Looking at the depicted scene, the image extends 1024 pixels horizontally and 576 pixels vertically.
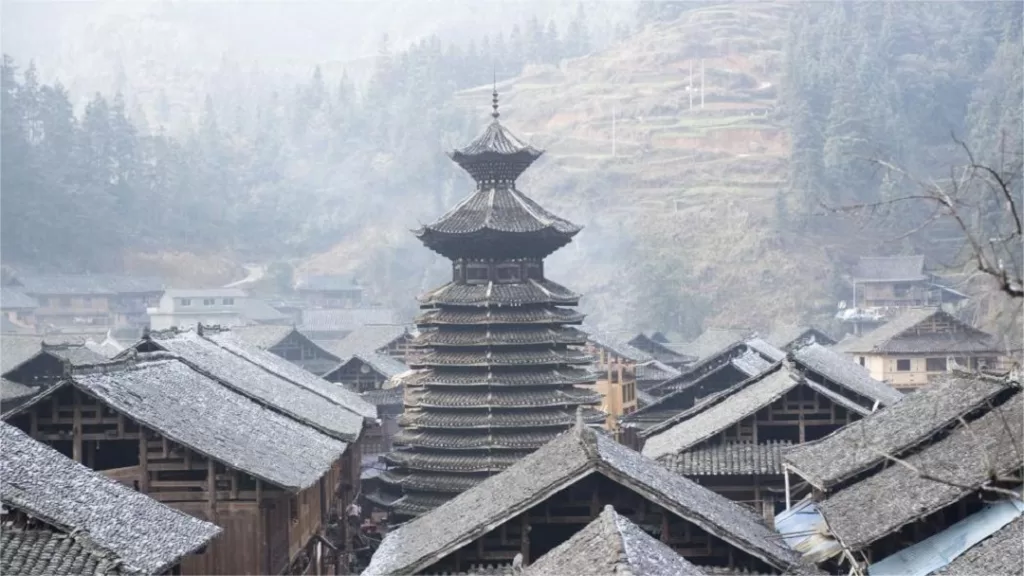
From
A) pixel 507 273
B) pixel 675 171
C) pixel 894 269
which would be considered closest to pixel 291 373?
pixel 507 273

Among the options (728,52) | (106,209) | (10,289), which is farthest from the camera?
(728,52)

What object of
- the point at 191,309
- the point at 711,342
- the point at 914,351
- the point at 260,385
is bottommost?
the point at 711,342

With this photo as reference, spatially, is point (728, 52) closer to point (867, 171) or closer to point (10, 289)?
point (867, 171)

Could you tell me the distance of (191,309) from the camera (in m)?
121

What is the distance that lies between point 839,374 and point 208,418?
806 inches

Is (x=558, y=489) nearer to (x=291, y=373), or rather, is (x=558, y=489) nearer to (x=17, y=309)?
(x=291, y=373)

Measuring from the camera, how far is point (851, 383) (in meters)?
41.4

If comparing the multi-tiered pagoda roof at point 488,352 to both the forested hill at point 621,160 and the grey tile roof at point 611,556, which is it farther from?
the forested hill at point 621,160

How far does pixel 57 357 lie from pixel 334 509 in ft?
52.9

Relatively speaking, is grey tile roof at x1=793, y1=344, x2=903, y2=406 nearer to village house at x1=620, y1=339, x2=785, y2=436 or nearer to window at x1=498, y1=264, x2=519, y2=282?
village house at x1=620, y1=339, x2=785, y2=436

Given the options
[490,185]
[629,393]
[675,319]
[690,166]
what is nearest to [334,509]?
[490,185]

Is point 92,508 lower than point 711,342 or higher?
higher

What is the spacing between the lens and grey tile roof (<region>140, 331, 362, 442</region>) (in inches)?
1484

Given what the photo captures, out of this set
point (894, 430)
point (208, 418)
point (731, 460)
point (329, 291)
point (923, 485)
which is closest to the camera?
point (923, 485)
